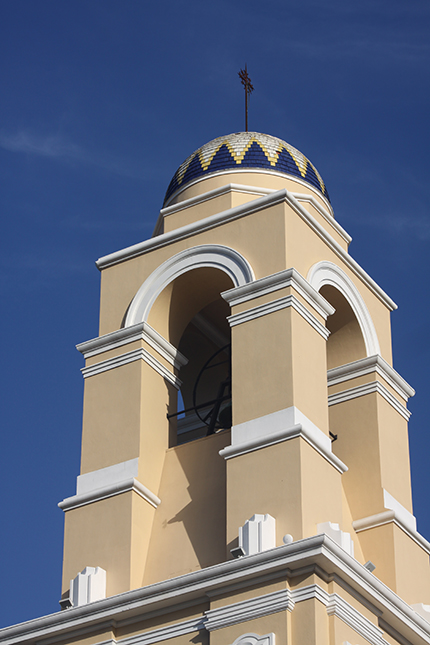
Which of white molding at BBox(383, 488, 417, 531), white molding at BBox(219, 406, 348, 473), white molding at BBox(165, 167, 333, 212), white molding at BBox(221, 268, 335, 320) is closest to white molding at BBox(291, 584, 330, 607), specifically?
white molding at BBox(219, 406, 348, 473)

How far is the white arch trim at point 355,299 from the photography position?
19672 mm

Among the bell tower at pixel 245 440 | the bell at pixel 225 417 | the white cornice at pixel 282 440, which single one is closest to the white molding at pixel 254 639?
the bell tower at pixel 245 440

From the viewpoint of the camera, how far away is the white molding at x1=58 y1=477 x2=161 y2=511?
17.8 metres

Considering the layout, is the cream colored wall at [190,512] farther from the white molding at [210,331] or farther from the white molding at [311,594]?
the white molding at [210,331]

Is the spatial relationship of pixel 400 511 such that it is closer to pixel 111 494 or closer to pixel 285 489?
pixel 285 489

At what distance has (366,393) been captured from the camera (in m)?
19.6

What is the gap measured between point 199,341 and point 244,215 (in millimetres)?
3215

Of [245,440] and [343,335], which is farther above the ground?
[343,335]

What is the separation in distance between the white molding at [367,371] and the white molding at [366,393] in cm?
18

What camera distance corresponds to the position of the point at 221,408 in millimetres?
21000

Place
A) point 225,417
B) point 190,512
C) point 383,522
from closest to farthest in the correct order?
point 190,512 < point 383,522 < point 225,417

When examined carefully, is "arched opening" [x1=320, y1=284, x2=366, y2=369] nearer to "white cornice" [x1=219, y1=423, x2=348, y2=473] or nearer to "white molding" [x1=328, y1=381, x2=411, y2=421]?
"white molding" [x1=328, y1=381, x2=411, y2=421]

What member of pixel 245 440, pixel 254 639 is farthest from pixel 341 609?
pixel 245 440

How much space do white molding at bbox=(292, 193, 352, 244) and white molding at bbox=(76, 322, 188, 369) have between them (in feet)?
10.4
